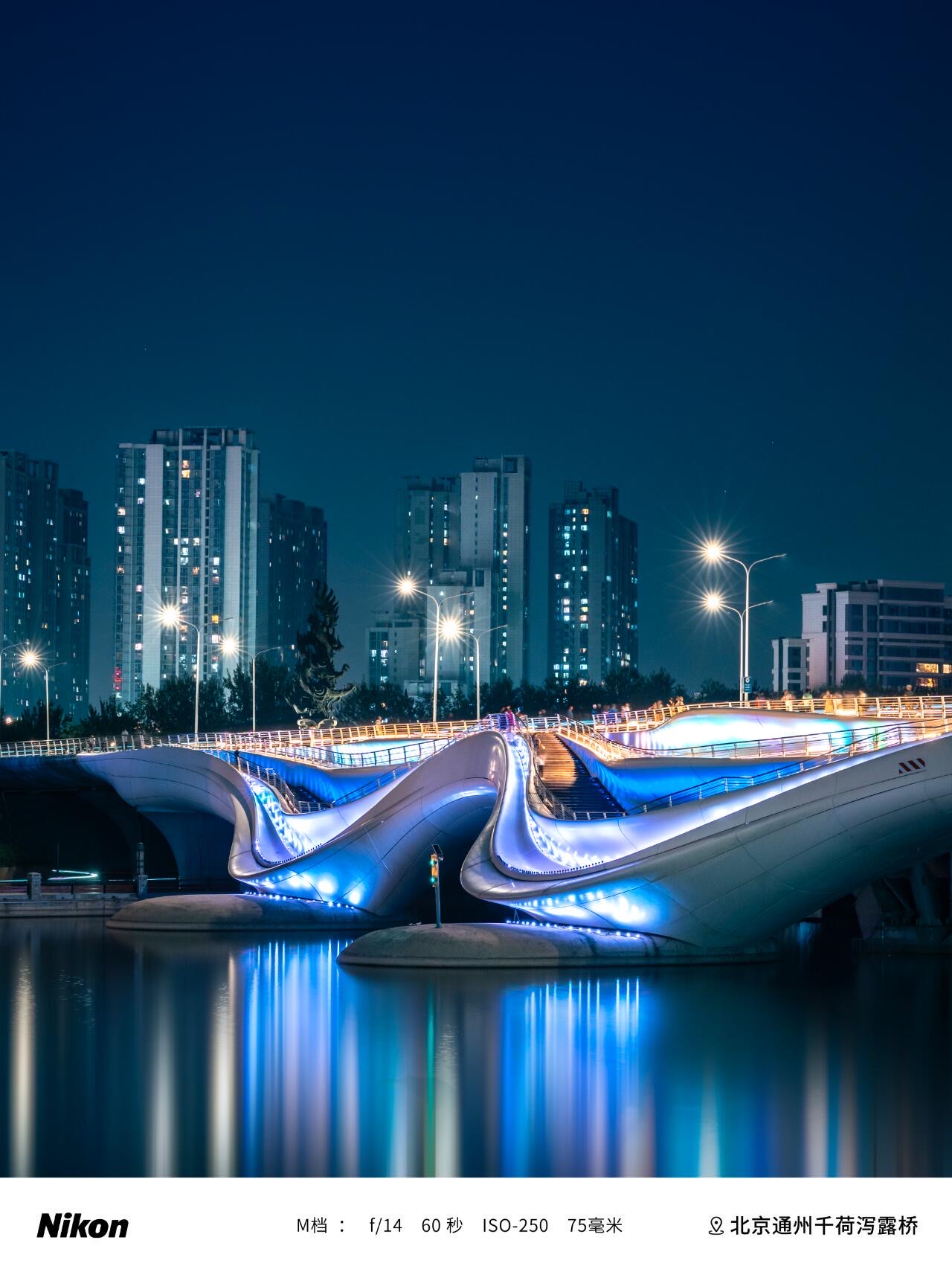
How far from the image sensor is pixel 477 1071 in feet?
86.6

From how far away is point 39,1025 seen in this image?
103ft

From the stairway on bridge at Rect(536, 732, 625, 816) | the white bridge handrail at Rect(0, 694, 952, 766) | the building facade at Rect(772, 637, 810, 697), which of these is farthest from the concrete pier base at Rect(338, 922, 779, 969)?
the building facade at Rect(772, 637, 810, 697)

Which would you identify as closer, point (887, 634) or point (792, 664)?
point (887, 634)

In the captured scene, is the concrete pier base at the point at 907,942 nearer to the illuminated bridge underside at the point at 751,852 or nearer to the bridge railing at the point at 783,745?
the illuminated bridge underside at the point at 751,852

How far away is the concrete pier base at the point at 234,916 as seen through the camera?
52094 millimetres

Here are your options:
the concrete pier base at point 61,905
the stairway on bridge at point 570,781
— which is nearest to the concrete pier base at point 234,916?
the concrete pier base at point 61,905

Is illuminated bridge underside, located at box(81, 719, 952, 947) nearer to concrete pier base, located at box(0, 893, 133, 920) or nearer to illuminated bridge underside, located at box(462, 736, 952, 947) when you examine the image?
illuminated bridge underside, located at box(462, 736, 952, 947)

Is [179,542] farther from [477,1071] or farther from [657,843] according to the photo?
[477,1071]

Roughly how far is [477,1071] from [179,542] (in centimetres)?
16563

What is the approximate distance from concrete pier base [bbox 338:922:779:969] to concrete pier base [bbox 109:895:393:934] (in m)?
12.5

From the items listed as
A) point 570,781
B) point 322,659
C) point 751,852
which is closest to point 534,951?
point 751,852

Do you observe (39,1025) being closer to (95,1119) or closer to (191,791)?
(95,1119)
